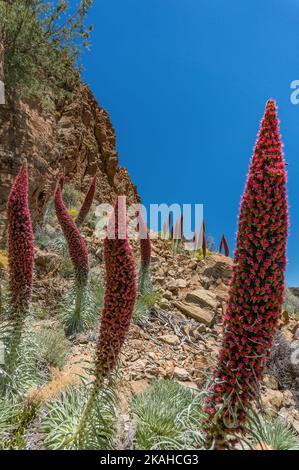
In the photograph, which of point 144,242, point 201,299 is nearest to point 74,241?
point 144,242

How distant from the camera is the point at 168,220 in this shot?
49.6 feet

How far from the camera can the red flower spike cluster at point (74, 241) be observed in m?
6.56

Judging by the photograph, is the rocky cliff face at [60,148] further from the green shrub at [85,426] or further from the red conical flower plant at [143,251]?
the green shrub at [85,426]

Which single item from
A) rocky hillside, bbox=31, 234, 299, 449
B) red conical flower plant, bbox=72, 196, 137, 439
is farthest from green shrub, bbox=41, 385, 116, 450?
rocky hillside, bbox=31, 234, 299, 449

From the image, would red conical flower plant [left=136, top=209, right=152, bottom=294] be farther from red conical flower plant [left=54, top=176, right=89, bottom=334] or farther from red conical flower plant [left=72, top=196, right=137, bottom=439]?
red conical flower plant [left=72, top=196, right=137, bottom=439]

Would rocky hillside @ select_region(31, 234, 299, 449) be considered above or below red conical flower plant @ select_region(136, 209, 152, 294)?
below

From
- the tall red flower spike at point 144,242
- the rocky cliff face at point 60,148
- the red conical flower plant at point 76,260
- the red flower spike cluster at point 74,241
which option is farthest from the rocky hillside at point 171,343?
the rocky cliff face at point 60,148

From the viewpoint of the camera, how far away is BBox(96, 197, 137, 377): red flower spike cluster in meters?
3.17

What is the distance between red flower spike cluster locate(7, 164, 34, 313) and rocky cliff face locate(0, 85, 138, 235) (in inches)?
218

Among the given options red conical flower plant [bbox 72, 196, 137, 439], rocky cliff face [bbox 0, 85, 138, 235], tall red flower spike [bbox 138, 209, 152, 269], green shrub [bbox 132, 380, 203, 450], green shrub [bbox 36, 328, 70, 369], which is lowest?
green shrub [bbox 132, 380, 203, 450]

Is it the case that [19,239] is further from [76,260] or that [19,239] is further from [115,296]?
[76,260]

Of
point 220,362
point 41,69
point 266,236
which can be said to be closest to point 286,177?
point 266,236
